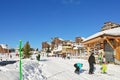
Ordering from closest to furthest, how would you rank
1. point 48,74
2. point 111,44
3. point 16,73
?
point 16,73, point 48,74, point 111,44

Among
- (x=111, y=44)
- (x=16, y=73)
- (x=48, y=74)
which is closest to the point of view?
(x=16, y=73)

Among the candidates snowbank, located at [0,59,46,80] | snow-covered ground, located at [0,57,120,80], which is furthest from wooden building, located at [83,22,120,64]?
snowbank, located at [0,59,46,80]

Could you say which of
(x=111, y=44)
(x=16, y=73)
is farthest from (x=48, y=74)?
(x=111, y=44)

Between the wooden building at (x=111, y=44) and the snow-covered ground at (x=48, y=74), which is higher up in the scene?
the wooden building at (x=111, y=44)

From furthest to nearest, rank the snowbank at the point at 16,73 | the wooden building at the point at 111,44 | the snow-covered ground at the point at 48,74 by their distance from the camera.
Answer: the wooden building at the point at 111,44 → the snow-covered ground at the point at 48,74 → the snowbank at the point at 16,73

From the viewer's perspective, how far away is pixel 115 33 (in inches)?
1238

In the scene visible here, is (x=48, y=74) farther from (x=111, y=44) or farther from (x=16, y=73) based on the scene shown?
(x=111, y=44)

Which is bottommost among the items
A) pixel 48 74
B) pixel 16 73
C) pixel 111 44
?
pixel 48 74

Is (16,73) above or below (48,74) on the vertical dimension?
above

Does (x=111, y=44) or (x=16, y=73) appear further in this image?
(x=111, y=44)

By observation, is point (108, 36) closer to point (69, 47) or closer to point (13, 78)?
point (13, 78)

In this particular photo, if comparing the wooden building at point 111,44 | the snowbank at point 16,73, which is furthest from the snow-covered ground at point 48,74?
the wooden building at point 111,44

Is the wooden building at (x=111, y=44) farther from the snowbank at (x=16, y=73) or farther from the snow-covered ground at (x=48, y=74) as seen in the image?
the snowbank at (x=16, y=73)

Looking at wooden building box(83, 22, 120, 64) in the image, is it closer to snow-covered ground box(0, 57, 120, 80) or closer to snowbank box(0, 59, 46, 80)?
snow-covered ground box(0, 57, 120, 80)
